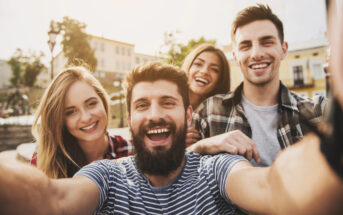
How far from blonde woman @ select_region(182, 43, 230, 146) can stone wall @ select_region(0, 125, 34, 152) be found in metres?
10.8

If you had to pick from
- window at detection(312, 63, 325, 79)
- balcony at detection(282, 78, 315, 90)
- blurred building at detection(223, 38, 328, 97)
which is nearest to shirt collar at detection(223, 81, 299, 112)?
blurred building at detection(223, 38, 328, 97)

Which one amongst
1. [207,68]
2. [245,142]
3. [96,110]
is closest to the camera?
[245,142]

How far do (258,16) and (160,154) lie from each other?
208 centimetres

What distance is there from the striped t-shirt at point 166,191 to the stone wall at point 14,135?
454 inches

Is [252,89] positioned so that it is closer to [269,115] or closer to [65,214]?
[269,115]

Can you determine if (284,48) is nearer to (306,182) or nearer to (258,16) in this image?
(258,16)

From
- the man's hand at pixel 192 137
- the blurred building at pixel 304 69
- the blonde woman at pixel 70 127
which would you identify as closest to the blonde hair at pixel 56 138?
the blonde woman at pixel 70 127

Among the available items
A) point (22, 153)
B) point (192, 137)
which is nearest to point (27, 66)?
point (22, 153)

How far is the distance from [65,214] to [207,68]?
9.85ft

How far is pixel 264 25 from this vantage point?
8.81ft

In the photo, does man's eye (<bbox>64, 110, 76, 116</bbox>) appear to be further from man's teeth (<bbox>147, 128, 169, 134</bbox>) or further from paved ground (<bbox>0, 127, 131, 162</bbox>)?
man's teeth (<bbox>147, 128, 169, 134</bbox>)

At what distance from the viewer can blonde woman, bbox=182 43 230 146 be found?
3639mm

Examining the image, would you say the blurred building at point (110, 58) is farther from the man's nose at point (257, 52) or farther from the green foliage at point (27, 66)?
the man's nose at point (257, 52)

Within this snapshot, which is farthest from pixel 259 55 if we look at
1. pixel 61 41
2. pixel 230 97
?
pixel 61 41
